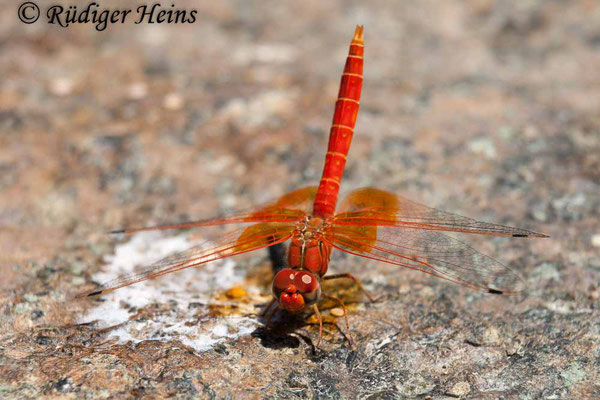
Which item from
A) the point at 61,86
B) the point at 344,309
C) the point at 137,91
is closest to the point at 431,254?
the point at 344,309

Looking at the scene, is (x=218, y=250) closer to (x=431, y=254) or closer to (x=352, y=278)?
(x=352, y=278)

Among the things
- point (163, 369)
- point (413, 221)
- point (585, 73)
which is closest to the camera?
point (163, 369)

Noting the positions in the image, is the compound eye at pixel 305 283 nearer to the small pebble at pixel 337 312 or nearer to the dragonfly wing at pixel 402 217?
the small pebble at pixel 337 312

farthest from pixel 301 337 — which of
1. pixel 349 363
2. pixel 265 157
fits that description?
pixel 265 157

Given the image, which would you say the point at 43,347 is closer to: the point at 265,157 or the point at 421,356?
the point at 421,356

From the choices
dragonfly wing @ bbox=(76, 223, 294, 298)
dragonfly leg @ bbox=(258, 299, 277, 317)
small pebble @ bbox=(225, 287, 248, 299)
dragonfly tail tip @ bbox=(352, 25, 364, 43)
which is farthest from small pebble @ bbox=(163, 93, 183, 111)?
dragonfly leg @ bbox=(258, 299, 277, 317)

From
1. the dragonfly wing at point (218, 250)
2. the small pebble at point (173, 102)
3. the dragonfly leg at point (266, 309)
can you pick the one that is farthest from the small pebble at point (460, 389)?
the small pebble at point (173, 102)

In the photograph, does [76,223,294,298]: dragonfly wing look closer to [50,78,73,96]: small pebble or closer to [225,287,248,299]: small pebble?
[225,287,248,299]: small pebble
